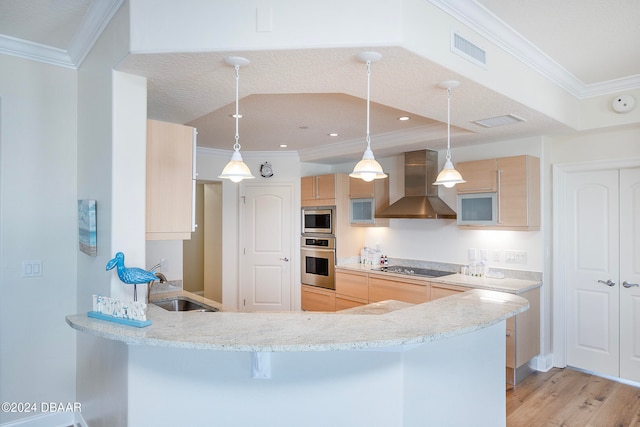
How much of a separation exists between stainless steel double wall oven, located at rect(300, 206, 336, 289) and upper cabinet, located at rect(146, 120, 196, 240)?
3034 mm

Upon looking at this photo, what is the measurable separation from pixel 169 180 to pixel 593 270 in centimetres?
400

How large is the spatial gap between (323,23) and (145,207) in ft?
4.55

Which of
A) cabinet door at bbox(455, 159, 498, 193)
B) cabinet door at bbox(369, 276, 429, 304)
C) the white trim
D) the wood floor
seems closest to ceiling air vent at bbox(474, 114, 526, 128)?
cabinet door at bbox(455, 159, 498, 193)

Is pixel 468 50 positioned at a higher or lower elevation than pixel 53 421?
higher

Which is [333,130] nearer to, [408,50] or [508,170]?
[508,170]

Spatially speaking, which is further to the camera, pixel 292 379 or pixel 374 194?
pixel 374 194

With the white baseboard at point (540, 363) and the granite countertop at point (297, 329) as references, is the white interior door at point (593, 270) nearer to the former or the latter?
the white baseboard at point (540, 363)

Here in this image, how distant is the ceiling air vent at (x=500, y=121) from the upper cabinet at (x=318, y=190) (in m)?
2.35

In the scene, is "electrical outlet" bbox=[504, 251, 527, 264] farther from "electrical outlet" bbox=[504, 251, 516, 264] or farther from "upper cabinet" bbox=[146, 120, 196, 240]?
"upper cabinet" bbox=[146, 120, 196, 240]

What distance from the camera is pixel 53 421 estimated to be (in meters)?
2.72

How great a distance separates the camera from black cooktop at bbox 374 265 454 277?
4391 millimetres

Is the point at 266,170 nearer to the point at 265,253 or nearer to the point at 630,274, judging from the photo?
the point at 265,253

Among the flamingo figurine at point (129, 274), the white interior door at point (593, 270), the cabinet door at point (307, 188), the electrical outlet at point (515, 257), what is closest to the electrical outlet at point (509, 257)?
the electrical outlet at point (515, 257)

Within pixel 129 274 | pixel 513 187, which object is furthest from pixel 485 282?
pixel 129 274
